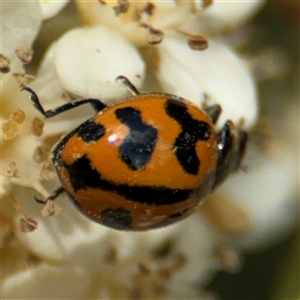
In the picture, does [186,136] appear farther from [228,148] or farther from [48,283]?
[48,283]

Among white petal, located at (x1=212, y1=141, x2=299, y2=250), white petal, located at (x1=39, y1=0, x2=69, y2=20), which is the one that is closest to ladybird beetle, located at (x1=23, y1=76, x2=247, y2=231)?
white petal, located at (x1=39, y1=0, x2=69, y2=20)

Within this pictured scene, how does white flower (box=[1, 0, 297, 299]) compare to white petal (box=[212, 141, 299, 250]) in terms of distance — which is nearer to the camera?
white flower (box=[1, 0, 297, 299])

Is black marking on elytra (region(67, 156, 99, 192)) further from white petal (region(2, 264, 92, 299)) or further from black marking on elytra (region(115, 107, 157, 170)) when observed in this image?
white petal (region(2, 264, 92, 299))

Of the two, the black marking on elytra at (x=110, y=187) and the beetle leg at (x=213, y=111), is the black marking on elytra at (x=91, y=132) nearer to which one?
the black marking on elytra at (x=110, y=187)

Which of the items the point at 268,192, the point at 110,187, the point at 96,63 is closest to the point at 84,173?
the point at 110,187

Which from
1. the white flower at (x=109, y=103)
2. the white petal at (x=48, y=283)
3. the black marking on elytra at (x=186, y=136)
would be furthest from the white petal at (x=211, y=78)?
the white petal at (x=48, y=283)

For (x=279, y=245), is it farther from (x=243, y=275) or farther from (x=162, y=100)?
(x=162, y=100)
